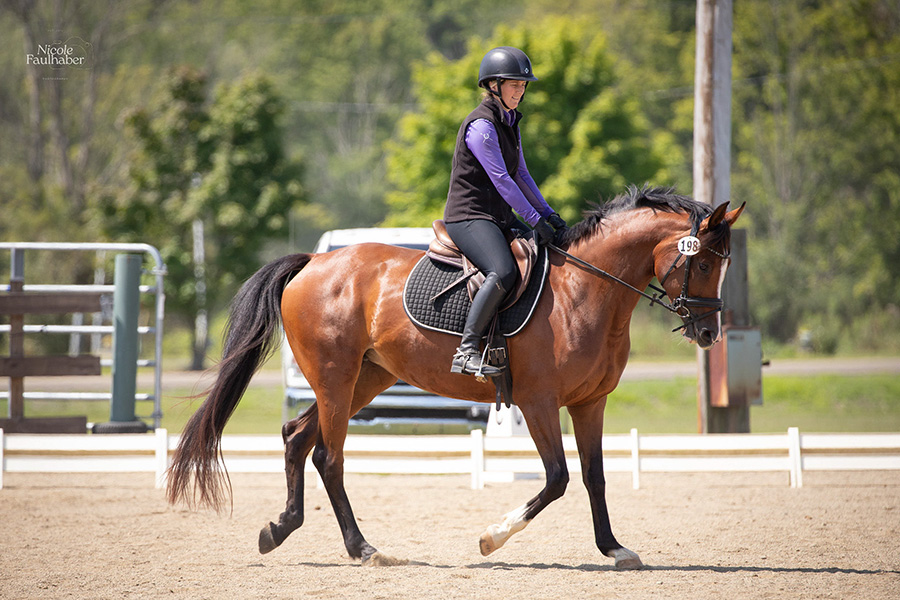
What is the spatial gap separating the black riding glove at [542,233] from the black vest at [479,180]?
23cm

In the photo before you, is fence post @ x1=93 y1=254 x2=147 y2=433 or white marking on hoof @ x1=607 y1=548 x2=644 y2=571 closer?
white marking on hoof @ x1=607 y1=548 x2=644 y2=571

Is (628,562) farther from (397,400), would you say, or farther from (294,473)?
(397,400)

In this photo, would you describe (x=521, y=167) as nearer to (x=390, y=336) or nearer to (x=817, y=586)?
(x=390, y=336)

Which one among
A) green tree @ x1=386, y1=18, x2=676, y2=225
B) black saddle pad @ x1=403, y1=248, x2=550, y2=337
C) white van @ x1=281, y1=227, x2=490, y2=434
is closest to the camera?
black saddle pad @ x1=403, y1=248, x2=550, y2=337

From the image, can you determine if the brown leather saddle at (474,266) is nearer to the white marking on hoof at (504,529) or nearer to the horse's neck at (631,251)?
the horse's neck at (631,251)

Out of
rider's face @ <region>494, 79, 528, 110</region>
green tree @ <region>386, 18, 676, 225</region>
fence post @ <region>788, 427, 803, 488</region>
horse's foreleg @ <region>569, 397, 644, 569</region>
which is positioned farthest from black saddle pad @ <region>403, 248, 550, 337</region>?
green tree @ <region>386, 18, 676, 225</region>

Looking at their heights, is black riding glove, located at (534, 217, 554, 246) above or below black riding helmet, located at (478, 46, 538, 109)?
below

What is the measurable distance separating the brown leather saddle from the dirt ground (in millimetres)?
1697

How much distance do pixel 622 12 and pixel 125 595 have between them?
4085 cm

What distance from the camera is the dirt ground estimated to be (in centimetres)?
495

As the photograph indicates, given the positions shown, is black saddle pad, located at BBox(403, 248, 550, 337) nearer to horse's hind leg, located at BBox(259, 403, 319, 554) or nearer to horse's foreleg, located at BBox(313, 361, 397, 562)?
horse's foreleg, located at BBox(313, 361, 397, 562)

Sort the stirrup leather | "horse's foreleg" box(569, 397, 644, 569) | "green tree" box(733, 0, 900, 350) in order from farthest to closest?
"green tree" box(733, 0, 900, 350) → "horse's foreleg" box(569, 397, 644, 569) → the stirrup leather

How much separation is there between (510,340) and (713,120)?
16.5 ft

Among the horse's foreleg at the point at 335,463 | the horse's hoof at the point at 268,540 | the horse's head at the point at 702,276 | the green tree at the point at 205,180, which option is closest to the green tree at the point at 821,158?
the green tree at the point at 205,180
